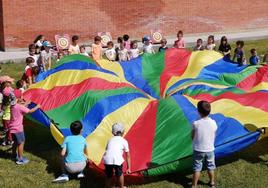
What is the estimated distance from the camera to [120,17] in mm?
19406

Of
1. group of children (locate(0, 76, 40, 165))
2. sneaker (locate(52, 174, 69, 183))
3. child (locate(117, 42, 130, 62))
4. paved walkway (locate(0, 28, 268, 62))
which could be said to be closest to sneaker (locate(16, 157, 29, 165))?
group of children (locate(0, 76, 40, 165))

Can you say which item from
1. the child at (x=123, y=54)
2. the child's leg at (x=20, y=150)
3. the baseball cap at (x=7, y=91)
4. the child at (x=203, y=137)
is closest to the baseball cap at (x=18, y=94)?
the baseball cap at (x=7, y=91)

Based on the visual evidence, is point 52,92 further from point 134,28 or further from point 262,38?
point 262,38

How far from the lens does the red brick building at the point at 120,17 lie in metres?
17.7

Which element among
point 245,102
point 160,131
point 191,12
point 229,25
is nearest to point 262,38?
point 229,25

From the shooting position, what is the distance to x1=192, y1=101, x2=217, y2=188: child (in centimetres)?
661

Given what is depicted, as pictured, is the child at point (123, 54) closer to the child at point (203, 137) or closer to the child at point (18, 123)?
the child at point (18, 123)

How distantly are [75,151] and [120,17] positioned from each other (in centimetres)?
1303

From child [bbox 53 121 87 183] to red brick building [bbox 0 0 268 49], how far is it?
37.4 ft

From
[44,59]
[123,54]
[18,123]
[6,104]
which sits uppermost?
[123,54]

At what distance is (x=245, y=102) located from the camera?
334 inches

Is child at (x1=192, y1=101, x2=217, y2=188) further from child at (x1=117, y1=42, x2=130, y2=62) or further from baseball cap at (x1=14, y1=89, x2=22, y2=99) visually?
child at (x1=117, y1=42, x2=130, y2=62)

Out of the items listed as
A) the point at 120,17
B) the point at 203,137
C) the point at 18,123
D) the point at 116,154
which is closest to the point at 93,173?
the point at 116,154

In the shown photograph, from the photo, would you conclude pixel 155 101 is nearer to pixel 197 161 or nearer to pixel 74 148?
pixel 197 161
